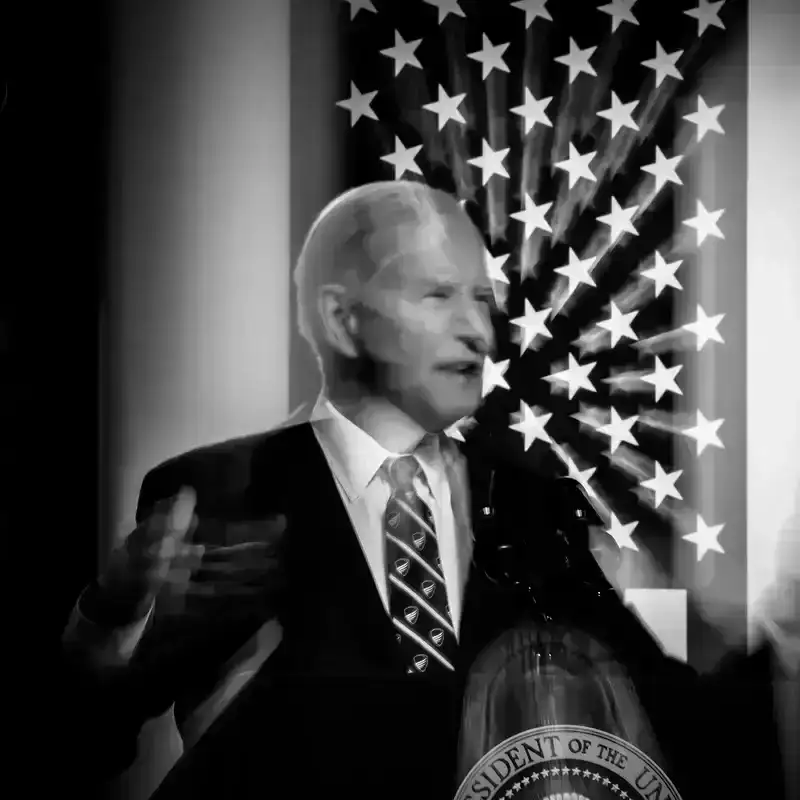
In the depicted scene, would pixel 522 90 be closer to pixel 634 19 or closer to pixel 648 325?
pixel 634 19

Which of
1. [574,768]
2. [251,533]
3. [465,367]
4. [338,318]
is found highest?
[338,318]

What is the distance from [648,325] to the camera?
1.84m

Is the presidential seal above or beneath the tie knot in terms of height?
beneath

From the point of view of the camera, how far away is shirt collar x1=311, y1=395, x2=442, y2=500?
186 centimetres

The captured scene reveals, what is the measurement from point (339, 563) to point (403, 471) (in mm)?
248

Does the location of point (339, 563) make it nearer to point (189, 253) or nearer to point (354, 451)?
point (354, 451)

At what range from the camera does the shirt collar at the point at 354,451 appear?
186cm

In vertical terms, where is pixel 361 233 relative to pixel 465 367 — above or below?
above

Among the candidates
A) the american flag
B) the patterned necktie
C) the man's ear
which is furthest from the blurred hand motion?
the american flag

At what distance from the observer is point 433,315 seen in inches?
73.2

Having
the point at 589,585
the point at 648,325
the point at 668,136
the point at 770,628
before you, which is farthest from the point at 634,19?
the point at 770,628

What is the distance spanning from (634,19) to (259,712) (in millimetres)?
1755

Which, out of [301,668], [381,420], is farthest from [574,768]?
[381,420]

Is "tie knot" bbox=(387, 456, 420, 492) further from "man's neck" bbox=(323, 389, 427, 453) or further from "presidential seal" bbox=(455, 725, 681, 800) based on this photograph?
"presidential seal" bbox=(455, 725, 681, 800)
